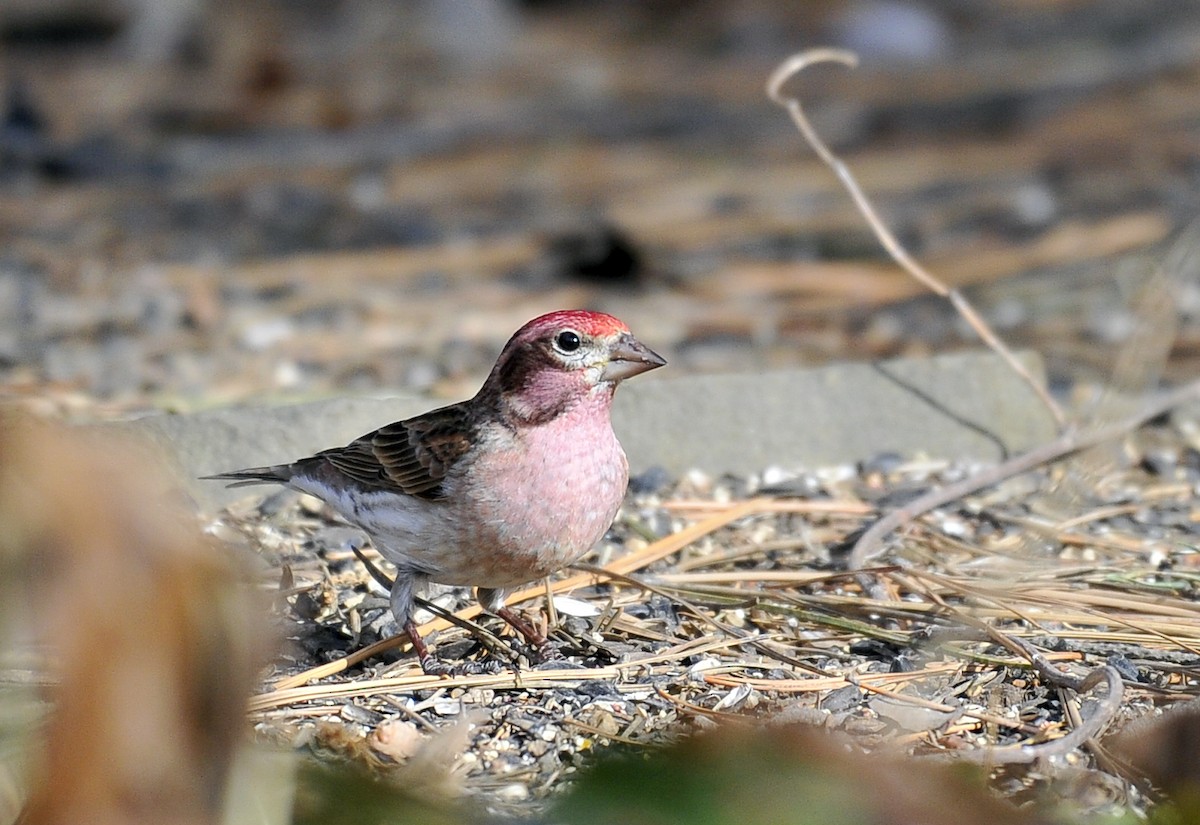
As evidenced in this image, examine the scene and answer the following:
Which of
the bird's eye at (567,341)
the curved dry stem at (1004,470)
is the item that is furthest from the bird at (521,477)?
the curved dry stem at (1004,470)

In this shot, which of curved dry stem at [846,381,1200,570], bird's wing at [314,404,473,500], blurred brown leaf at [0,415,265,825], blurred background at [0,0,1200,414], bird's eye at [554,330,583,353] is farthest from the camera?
blurred background at [0,0,1200,414]

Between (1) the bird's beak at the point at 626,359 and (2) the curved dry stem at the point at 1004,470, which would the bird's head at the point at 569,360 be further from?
(2) the curved dry stem at the point at 1004,470

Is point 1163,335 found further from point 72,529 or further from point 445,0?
point 445,0

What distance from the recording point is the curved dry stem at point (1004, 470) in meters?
4.48

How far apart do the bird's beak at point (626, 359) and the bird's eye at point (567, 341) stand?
3.5 inches

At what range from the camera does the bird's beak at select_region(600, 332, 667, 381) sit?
12.1ft

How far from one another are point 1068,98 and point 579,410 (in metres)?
8.89

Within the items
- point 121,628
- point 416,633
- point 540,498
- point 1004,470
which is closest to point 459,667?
point 416,633

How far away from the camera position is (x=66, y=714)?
1283 millimetres

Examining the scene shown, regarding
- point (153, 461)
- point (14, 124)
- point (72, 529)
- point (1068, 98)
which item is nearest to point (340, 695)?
point (153, 461)

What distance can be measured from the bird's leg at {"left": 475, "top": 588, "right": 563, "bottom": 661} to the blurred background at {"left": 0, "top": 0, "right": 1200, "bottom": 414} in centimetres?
231

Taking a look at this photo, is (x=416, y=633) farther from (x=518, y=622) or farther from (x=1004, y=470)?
(x=1004, y=470)

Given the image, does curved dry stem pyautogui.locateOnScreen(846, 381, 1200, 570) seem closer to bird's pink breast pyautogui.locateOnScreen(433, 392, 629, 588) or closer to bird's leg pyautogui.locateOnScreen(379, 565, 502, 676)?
bird's pink breast pyautogui.locateOnScreen(433, 392, 629, 588)

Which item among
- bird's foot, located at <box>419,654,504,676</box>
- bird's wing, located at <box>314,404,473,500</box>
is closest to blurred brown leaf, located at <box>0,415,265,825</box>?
bird's foot, located at <box>419,654,504,676</box>
